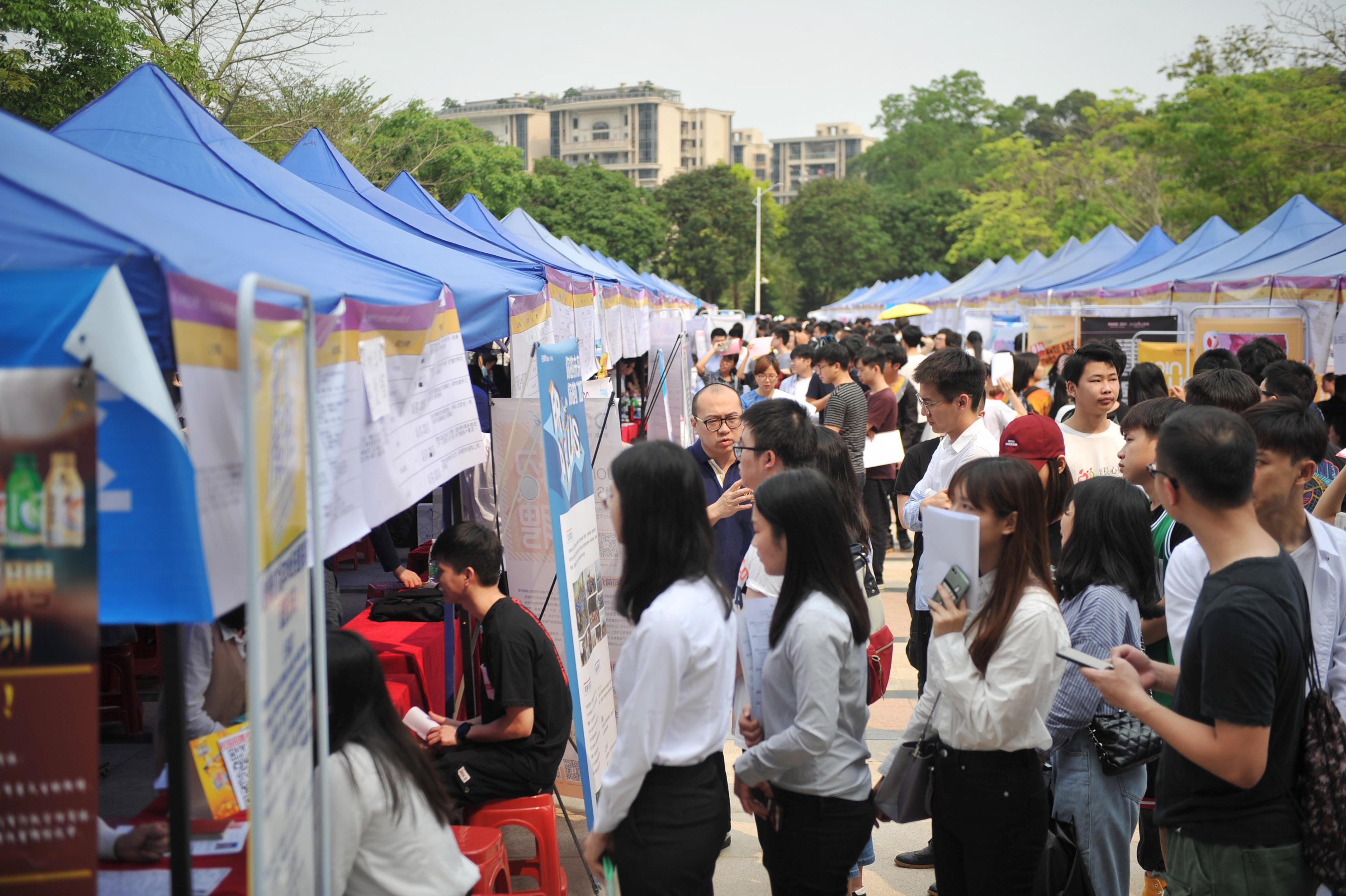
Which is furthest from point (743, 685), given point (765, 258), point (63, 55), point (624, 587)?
point (765, 258)

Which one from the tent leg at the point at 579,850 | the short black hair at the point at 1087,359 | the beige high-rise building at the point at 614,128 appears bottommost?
the tent leg at the point at 579,850

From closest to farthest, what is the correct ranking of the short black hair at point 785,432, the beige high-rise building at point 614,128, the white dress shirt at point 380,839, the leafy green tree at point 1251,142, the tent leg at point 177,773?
the tent leg at point 177,773 → the white dress shirt at point 380,839 → the short black hair at point 785,432 → the leafy green tree at point 1251,142 → the beige high-rise building at point 614,128

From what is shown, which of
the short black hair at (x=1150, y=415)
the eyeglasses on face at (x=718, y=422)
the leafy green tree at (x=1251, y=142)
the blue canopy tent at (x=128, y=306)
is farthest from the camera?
the leafy green tree at (x=1251, y=142)

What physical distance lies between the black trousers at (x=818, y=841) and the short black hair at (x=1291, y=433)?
5.18 ft

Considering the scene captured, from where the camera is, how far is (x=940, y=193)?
2618 inches

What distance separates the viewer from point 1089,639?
3.05 meters

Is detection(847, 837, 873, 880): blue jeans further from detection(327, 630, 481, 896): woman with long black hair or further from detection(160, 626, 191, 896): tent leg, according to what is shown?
detection(160, 626, 191, 896): tent leg

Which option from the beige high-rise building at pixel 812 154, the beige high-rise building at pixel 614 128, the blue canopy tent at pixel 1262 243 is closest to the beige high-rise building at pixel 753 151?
the beige high-rise building at pixel 812 154

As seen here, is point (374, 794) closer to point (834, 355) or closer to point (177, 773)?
point (177, 773)

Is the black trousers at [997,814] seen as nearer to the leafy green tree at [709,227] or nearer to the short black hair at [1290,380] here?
the short black hair at [1290,380]

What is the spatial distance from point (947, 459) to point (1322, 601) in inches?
74.3

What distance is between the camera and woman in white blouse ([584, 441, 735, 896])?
247 cm

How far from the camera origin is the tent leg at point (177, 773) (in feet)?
6.24

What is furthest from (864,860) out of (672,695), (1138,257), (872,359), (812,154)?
(812,154)
